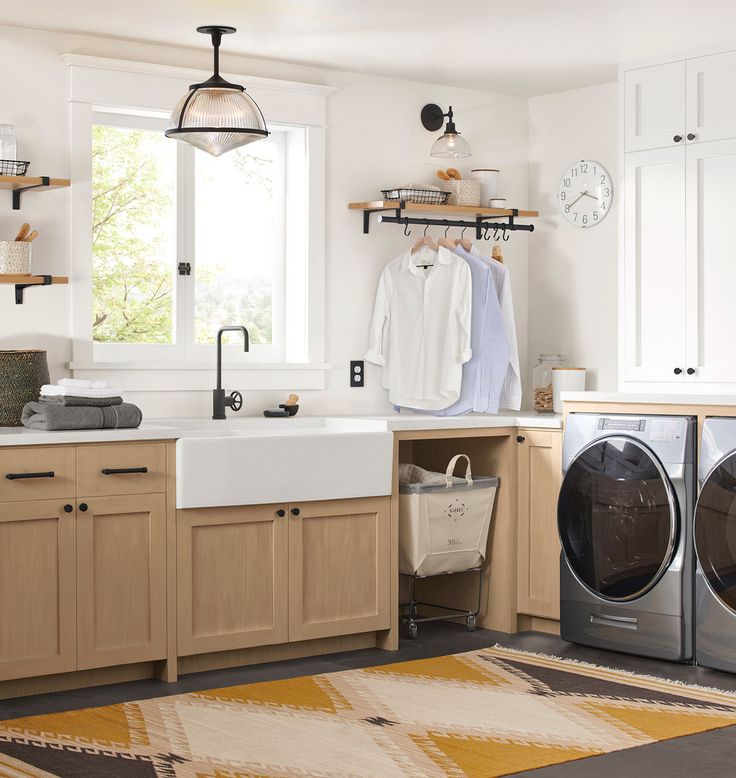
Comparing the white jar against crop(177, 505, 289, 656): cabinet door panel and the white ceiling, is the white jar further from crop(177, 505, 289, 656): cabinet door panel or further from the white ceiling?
crop(177, 505, 289, 656): cabinet door panel

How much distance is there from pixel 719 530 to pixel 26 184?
2565 millimetres

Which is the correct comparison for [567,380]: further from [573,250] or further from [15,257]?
[15,257]

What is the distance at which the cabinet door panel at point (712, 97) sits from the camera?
4.41 m

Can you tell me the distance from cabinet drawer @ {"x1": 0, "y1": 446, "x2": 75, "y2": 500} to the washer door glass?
180 centimetres

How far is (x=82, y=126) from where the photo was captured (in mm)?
4238

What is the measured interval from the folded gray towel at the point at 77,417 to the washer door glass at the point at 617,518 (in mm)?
1607

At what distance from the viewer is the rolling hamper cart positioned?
4430 millimetres

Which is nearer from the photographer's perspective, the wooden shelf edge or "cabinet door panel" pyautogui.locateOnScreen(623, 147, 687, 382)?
"cabinet door panel" pyautogui.locateOnScreen(623, 147, 687, 382)

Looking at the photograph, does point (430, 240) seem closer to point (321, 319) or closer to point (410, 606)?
point (321, 319)

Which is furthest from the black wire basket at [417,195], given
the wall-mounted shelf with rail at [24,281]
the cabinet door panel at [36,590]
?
the cabinet door panel at [36,590]

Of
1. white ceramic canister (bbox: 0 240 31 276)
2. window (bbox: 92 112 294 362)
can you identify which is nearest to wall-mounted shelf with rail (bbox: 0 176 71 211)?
white ceramic canister (bbox: 0 240 31 276)

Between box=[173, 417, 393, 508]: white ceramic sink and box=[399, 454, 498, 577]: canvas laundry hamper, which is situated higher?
box=[173, 417, 393, 508]: white ceramic sink

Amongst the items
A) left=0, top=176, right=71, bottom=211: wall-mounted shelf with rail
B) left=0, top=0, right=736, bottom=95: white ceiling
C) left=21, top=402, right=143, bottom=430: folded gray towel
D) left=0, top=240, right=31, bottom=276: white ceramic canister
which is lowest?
left=21, top=402, right=143, bottom=430: folded gray towel

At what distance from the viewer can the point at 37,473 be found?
11.7ft
